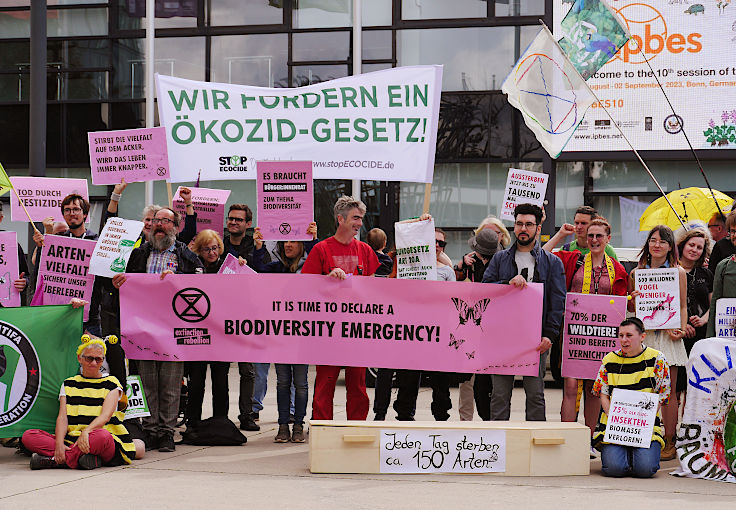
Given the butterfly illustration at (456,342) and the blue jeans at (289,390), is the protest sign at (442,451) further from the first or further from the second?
the blue jeans at (289,390)

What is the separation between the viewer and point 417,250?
898 cm

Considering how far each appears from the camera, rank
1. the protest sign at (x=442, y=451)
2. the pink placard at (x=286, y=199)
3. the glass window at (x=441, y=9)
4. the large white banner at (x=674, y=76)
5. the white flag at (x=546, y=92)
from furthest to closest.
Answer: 1. the glass window at (x=441, y=9)
2. the large white banner at (x=674, y=76)
3. the white flag at (x=546, y=92)
4. the pink placard at (x=286, y=199)
5. the protest sign at (x=442, y=451)

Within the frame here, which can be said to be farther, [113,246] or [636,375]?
[113,246]

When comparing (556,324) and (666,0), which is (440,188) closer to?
(666,0)

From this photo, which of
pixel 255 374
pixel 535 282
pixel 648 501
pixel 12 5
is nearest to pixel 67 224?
pixel 255 374

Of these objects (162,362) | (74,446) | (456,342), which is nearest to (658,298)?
(456,342)

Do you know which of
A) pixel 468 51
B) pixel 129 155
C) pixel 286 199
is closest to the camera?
pixel 286 199

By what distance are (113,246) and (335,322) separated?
1932 mm

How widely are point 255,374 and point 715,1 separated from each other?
12.0 meters

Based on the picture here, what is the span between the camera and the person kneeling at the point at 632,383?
7871mm

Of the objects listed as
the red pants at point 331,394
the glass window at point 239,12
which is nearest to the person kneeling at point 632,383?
the red pants at point 331,394

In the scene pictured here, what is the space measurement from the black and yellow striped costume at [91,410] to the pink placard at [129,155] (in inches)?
98.0

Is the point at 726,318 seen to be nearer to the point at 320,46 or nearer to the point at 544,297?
the point at 544,297

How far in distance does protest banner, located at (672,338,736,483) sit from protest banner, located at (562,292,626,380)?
2.39ft
